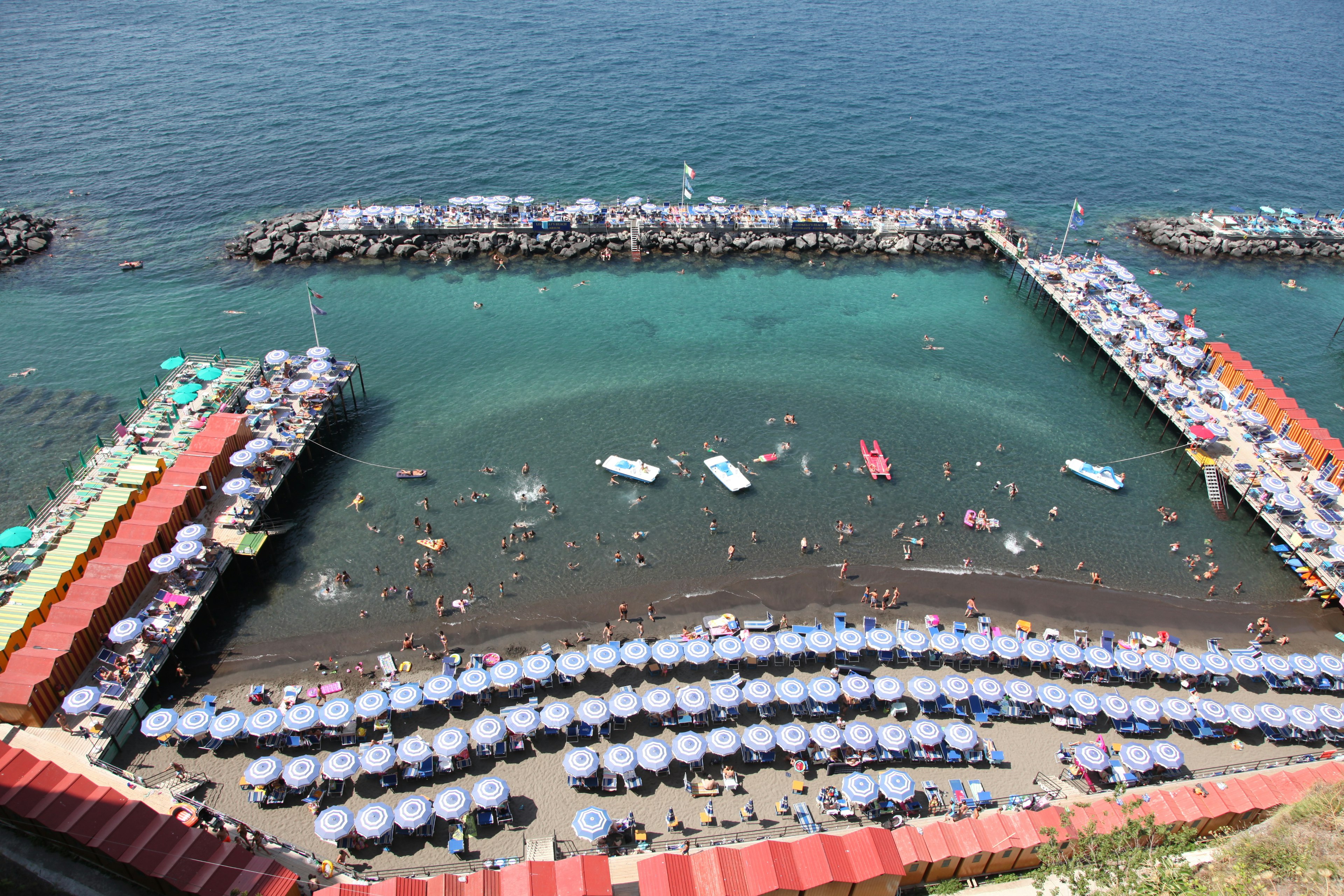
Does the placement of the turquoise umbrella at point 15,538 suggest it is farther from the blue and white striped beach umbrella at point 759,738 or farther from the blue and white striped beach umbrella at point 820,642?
the blue and white striped beach umbrella at point 820,642

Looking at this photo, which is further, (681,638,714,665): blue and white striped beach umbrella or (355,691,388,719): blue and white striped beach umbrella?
(681,638,714,665): blue and white striped beach umbrella

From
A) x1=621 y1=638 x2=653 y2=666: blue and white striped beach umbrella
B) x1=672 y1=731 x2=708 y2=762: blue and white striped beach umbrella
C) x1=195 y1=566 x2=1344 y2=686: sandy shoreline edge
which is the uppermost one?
x1=672 y1=731 x2=708 y2=762: blue and white striped beach umbrella

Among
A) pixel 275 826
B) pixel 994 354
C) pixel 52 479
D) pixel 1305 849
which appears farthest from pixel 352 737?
pixel 994 354

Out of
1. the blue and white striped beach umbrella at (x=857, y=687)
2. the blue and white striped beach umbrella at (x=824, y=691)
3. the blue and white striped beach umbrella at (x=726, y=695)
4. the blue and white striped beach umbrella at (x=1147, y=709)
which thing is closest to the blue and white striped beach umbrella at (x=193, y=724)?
the blue and white striped beach umbrella at (x=726, y=695)

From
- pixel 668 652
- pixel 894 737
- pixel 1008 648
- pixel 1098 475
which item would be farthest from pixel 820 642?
pixel 1098 475

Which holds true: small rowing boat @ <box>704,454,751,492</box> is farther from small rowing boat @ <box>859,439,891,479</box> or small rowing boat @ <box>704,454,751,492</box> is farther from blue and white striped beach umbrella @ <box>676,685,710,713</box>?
blue and white striped beach umbrella @ <box>676,685,710,713</box>

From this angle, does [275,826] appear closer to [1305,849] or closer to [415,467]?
[415,467]

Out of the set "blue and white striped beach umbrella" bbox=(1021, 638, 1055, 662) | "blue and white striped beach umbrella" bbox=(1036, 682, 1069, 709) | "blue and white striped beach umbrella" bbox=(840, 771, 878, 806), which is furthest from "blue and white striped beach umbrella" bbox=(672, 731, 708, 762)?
"blue and white striped beach umbrella" bbox=(1021, 638, 1055, 662)
